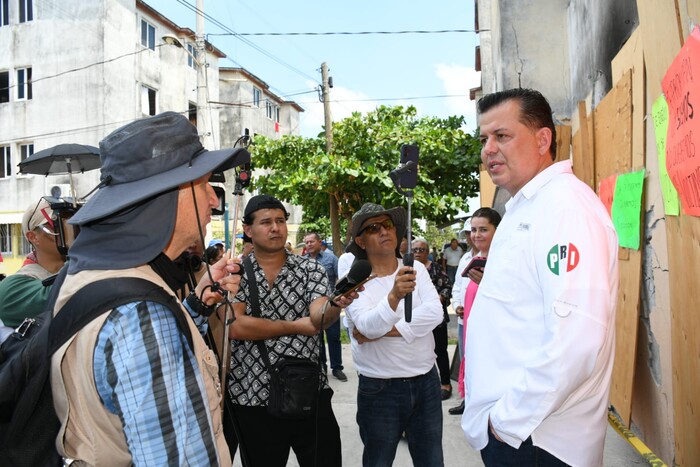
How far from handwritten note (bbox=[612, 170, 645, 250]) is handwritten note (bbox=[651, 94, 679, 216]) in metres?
0.52

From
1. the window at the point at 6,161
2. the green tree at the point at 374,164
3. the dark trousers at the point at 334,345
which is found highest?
the window at the point at 6,161

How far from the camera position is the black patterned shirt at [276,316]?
3.08 m

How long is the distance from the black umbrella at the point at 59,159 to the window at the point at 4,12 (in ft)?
73.7

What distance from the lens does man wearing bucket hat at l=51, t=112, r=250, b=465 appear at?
4.36ft

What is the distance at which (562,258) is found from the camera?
182cm

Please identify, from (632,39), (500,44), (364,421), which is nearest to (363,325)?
(364,421)

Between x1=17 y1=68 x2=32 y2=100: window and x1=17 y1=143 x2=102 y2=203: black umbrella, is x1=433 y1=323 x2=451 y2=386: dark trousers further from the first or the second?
x1=17 y1=68 x2=32 y2=100: window

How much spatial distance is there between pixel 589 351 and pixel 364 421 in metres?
1.82

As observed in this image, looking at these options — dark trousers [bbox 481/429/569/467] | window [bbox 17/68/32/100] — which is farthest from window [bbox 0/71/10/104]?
dark trousers [bbox 481/429/569/467]

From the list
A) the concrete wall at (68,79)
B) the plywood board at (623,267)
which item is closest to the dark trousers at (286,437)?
the plywood board at (623,267)

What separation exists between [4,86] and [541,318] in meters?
27.5

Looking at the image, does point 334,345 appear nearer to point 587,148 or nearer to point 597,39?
point 587,148

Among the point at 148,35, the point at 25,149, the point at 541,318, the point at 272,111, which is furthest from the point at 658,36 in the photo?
the point at 272,111

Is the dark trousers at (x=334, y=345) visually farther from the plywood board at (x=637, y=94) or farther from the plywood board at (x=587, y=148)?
the plywood board at (x=637, y=94)
